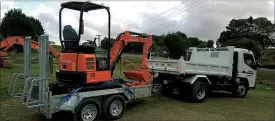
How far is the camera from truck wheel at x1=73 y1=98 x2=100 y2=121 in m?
7.53

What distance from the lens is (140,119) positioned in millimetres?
8430

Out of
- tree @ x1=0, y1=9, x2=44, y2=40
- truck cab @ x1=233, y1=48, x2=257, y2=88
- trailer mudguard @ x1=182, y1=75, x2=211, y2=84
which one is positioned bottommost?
trailer mudguard @ x1=182, y1=75, x2=211, y2=84

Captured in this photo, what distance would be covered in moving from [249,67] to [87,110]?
351 inches

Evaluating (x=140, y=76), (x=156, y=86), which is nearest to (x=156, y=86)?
(x=156, y=86)

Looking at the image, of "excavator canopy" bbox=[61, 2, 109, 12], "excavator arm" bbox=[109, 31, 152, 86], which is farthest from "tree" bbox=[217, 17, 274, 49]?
"excavator canopy" bbox=[61, 2, 109, 12]

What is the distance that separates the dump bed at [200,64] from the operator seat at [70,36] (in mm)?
4231

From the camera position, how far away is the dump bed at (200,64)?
10.9 metres

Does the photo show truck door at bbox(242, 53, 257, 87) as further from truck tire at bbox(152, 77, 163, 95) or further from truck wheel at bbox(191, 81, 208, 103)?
truck tire at bbox(152, 77, 163, 95)

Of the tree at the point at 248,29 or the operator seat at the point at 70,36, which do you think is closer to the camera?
the operator seat at the point at 70,36

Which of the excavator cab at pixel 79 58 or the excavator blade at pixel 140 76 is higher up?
the excavator cab at pixel 79 58

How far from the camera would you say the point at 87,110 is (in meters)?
7.81

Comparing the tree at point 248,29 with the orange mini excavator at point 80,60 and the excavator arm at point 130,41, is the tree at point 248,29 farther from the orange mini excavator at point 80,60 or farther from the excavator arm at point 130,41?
the orange mini excavator at point 80,60

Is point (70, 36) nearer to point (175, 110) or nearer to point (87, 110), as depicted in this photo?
point (87, 110)

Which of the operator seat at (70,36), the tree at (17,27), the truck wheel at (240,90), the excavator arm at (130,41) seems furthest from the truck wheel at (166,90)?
the tree at (17,27)
